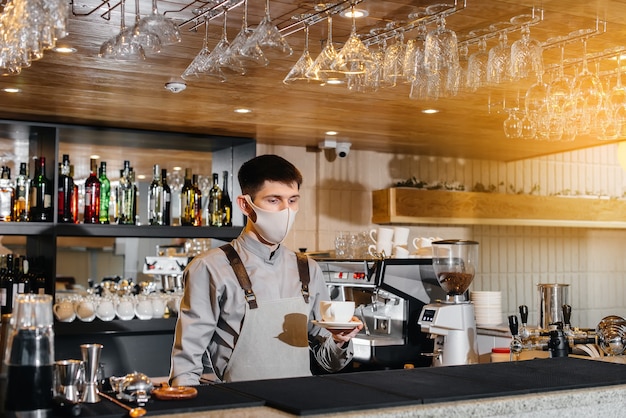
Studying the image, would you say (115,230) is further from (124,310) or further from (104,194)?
(124,310)

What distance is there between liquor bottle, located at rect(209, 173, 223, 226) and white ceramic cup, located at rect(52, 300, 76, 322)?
4.36ft

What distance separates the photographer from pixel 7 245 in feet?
21.0

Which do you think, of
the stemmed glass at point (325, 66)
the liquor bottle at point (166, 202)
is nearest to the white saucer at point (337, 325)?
the stemmed glass at point (325, 66)

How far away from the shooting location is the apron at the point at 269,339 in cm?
294

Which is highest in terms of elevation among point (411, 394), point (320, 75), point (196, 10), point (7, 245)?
point (196, 10)

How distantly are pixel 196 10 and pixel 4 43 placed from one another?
0.75 meters

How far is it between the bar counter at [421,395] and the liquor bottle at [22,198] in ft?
12.3

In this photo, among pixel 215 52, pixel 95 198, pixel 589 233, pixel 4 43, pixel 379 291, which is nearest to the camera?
pixel 4 43

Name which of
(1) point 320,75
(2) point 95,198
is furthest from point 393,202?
(1) point 320,75

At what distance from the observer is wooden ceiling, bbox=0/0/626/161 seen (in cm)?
317

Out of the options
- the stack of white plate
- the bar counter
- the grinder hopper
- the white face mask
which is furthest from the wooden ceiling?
the bar counter

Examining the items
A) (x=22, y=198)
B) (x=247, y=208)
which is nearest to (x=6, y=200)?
(x=22, y=198)

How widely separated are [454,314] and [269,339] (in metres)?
1.05

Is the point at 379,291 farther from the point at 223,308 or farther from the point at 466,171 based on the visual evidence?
the point at 466,171
